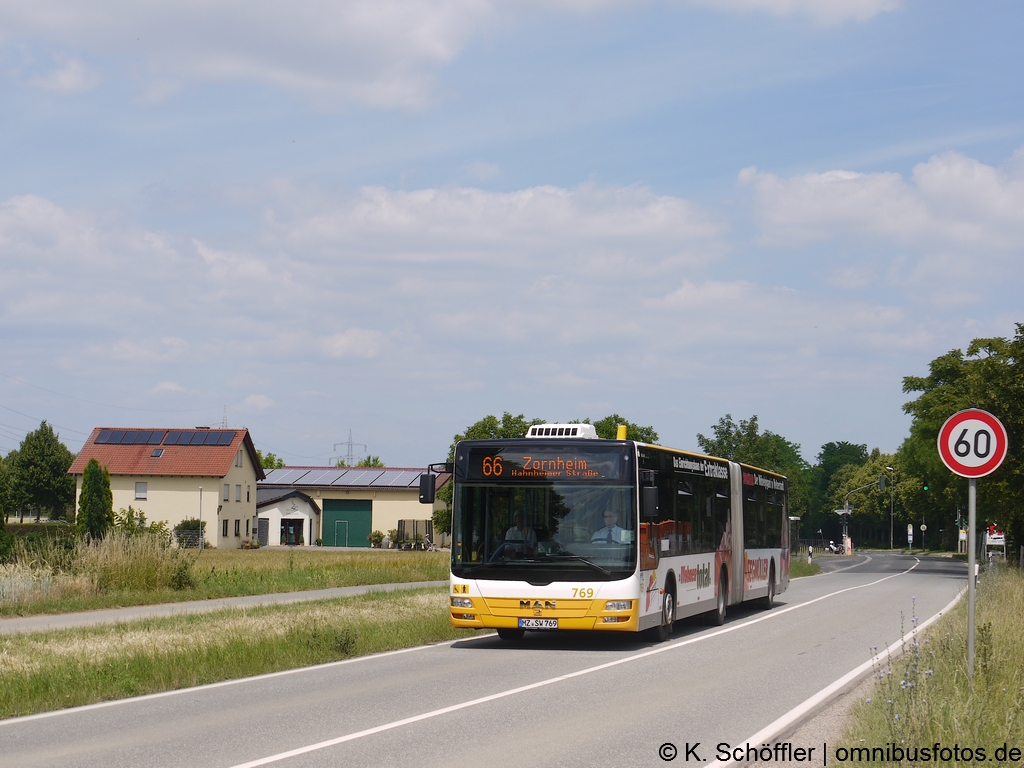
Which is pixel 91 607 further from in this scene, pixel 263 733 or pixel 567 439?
pixel 263 733

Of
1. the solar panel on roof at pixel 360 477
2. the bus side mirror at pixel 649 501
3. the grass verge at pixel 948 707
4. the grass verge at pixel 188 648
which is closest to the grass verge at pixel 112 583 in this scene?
the grass verge at pixel 188 648

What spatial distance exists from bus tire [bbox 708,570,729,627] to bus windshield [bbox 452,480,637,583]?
5593 mm

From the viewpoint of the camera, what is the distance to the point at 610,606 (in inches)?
632

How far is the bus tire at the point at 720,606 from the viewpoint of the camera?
69.9 ft

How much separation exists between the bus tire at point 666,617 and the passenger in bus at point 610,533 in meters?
1.85

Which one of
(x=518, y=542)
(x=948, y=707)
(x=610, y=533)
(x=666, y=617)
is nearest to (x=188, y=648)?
(x=518, y=542)

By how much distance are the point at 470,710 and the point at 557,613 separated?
5.46 m

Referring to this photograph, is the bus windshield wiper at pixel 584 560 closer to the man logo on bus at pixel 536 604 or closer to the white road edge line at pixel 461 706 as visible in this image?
the man logo on bus at pixel 536 604

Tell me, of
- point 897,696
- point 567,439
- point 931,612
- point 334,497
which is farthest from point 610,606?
point 334,497

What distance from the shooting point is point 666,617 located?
58.7ft

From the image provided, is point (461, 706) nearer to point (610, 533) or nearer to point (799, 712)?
point (799, 712)

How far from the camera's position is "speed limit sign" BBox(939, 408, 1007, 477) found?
11.7m

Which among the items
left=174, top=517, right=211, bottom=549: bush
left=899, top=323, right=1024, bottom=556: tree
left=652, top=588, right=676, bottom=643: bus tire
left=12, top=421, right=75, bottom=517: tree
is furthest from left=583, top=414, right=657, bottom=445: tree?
left=12, top=421, right=75, bottom=517: tree

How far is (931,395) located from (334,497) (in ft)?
146
